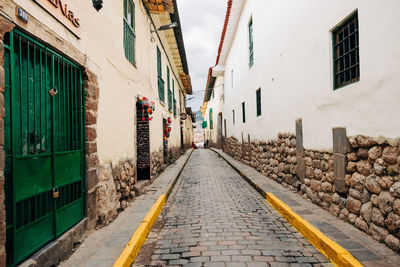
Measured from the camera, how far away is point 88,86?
3.71 m

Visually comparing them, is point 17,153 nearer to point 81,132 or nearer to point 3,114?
point 3,114

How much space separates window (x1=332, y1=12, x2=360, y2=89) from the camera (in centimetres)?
384

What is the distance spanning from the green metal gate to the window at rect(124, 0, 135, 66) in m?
2.61

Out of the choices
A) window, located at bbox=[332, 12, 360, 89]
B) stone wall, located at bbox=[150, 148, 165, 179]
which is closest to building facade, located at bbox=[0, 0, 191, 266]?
stone wall, located at bbox=[150, 148, 165, 179]

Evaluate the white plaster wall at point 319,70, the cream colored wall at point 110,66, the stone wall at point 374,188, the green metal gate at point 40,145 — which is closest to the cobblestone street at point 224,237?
the stone wall at point 374,188

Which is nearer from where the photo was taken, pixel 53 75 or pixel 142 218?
pixel 53 75

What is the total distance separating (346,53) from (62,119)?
4.40 metres

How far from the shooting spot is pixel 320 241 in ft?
10.8

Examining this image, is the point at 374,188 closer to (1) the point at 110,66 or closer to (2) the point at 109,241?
(2) the point at 109,241

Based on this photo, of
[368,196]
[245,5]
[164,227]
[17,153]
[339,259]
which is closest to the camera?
[17,153]

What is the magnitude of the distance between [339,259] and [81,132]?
3.71m

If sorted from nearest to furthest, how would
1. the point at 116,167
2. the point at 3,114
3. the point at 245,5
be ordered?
the point at 3,114
the point at 116,167
the point at 245,5

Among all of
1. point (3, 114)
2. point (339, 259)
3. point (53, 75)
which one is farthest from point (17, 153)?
point (339, 259)

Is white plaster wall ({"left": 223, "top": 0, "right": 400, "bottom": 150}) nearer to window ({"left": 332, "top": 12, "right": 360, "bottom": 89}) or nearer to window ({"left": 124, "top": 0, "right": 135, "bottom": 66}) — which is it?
window ({"left": 332, "top": 12, "right": 360, "bottom": 89})
